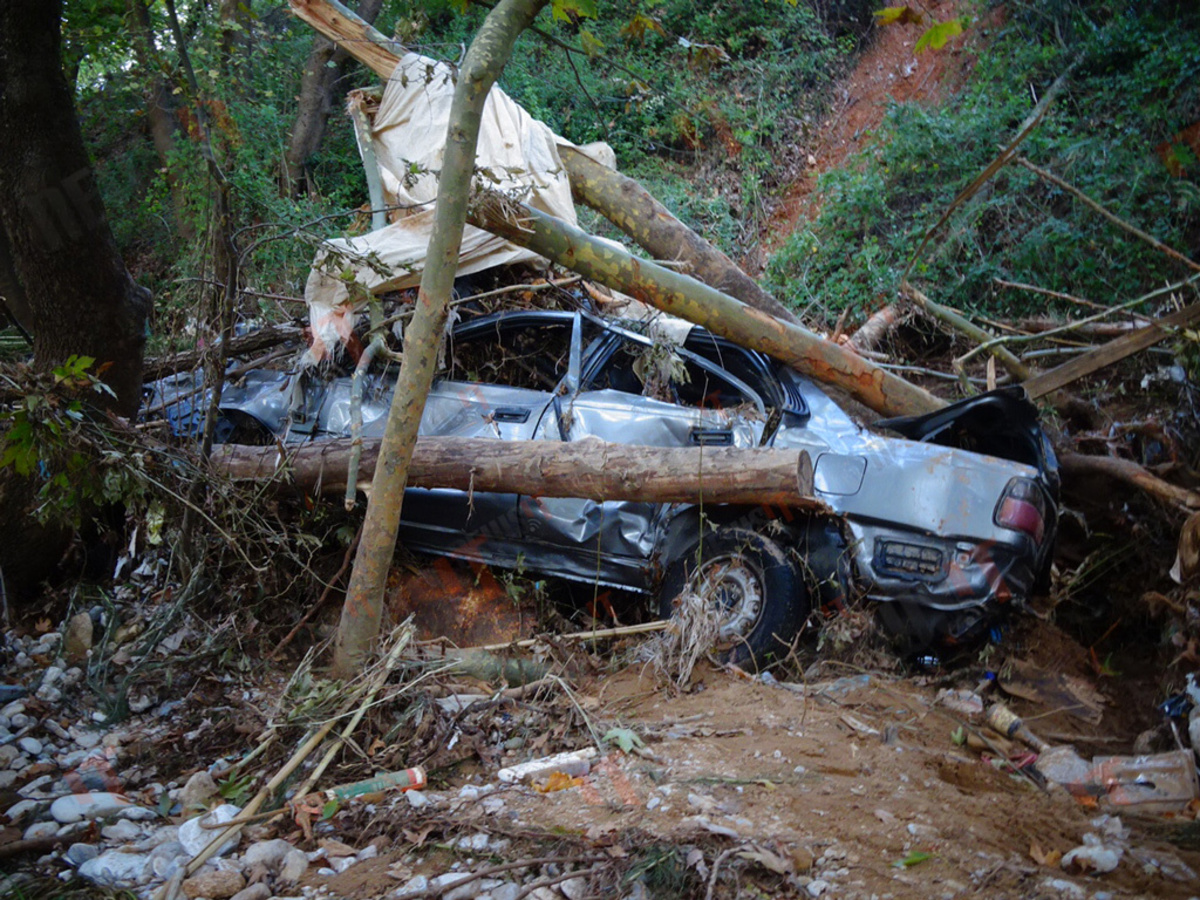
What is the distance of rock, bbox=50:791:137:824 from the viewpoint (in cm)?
316

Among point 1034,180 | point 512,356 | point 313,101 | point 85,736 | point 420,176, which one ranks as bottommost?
point 85,736

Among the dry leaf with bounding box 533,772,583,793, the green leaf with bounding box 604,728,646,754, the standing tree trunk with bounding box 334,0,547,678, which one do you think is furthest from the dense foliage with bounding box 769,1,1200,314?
the dry leaf with bounding box 533,772,583,793

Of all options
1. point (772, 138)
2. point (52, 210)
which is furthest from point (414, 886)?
point (772, 138)

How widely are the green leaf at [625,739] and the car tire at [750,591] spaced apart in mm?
942

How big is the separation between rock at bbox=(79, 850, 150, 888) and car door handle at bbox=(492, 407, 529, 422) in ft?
10.1

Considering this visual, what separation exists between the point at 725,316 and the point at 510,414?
1.43 metres

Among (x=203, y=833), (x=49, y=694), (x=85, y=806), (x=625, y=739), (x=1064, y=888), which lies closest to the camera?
(x=1064, y=888)

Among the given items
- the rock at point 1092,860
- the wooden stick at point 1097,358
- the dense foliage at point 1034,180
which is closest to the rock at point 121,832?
the rock at point 1092,860

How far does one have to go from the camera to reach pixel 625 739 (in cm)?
358

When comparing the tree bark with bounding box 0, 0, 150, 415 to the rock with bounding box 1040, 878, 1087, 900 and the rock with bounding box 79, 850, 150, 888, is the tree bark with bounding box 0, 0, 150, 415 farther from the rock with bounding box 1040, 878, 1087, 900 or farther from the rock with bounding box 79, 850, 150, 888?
the rock with bounding box 1040, 878, 1087, 900

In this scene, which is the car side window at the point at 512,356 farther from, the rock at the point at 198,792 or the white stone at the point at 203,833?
the white stone at the point at 203,833

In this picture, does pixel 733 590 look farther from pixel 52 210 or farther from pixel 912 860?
pixel 52 210

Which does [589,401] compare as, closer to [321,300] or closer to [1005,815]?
[321,300]

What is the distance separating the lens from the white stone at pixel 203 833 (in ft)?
9.49
